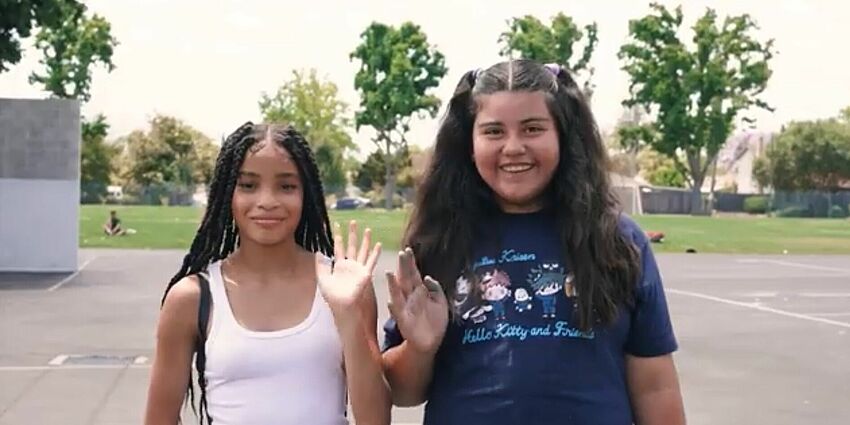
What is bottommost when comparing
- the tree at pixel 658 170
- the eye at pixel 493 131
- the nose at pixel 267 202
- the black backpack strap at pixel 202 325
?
the black backpack strap at pixel 202 325

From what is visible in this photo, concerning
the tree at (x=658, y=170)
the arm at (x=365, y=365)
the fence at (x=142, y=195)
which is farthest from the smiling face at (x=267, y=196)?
the tree at (x=658, y=170)

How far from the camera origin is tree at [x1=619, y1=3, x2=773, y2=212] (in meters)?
74.4

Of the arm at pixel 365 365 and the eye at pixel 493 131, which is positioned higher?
the eye at pixel 493 131

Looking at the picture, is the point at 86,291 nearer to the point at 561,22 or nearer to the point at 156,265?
the point at 156,265

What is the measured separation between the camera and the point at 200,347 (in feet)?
9.00

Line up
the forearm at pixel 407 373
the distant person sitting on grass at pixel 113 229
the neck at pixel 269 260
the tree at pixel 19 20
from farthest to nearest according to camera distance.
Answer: the distant person sitting on grass at pixel 113 229, the tree at pixel 19 20, the neck at pixel 269 260, the forearm at pixel 407 373

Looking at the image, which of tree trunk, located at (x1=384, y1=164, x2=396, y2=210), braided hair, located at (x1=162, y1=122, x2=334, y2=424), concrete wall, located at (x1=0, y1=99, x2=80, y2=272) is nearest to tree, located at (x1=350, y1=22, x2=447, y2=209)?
tree trunk, located at (x1=384, y1=164, x2=396, y2=210)

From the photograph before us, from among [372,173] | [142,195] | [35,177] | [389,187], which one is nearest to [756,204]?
[389,187]

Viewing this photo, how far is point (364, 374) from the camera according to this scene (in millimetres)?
2664

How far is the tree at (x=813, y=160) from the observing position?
3226 inches

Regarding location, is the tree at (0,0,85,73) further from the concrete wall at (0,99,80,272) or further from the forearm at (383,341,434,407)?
the forearm at (383,341,434,407)

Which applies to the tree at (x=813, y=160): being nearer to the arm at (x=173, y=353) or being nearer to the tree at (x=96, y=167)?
the tree at (x=96, y=167)

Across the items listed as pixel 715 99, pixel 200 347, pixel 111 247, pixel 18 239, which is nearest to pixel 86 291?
pixel 18 239

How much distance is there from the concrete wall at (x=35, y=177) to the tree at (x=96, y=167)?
56.3 metres
